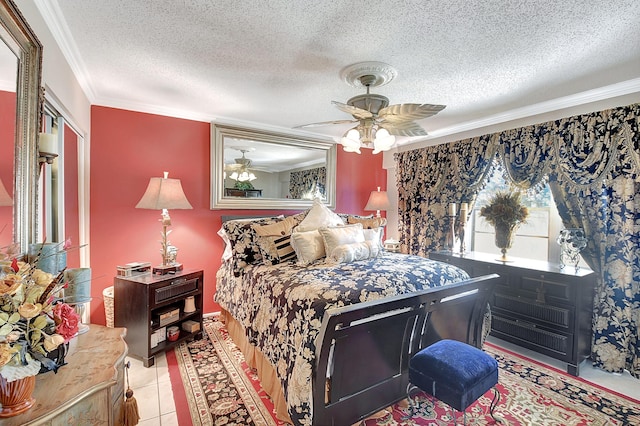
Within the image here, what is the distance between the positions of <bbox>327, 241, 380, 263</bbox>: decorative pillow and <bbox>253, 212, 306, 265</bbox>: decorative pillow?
0.44 meters

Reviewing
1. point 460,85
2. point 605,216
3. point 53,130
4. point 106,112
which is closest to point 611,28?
point 460,85

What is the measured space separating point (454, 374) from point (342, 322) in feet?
2.60

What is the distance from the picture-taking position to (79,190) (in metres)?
2.85

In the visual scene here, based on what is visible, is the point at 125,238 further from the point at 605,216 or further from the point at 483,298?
the point at 605,216

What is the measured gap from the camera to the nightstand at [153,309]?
2576 millimetres

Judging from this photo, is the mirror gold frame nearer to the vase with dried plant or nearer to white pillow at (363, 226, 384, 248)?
white pillow at (363, 226, 384, 248)

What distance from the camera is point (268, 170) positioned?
4133mm

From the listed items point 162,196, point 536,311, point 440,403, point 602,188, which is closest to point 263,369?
point 440,403

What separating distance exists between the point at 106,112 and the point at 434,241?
13.7 feet

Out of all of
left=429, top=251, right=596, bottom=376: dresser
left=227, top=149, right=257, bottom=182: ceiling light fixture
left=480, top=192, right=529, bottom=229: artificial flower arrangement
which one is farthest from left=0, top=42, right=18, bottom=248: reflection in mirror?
left=480, top=192, right=529, bottom=229: artificial flower arrangement

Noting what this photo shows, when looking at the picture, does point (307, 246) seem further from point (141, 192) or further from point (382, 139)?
point (141, 192)

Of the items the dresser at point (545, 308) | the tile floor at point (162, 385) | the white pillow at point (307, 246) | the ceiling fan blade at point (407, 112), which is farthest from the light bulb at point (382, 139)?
the tile floor at point (162, 385)

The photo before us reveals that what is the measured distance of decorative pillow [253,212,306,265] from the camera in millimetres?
2907

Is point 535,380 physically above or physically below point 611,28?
below
